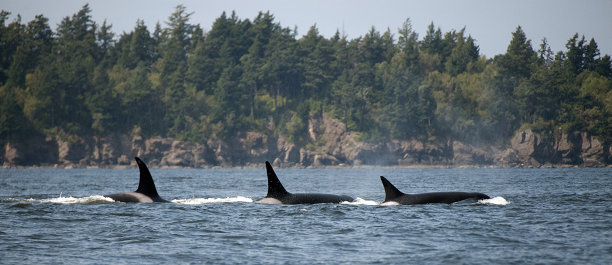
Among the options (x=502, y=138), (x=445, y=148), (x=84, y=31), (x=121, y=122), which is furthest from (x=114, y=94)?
(x=502, y=138)

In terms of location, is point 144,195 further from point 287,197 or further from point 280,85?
point 280,85

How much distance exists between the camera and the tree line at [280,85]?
144125mm

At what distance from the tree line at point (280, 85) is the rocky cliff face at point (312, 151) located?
231cm

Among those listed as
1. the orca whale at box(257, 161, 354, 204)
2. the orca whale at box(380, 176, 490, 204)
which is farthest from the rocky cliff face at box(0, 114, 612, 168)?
the orca whale at box(257, 161, 354, 204)

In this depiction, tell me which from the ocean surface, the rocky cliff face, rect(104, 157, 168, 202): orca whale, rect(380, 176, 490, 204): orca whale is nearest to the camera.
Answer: the ocean surface

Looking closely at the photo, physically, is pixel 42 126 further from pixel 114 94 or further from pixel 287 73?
pixel 287 73

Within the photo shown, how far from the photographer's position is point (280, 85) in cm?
16900

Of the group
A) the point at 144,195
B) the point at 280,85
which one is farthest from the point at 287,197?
the point at 280,85

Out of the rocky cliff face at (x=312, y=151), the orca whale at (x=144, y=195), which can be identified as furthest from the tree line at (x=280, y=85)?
the orca whale at (x=144, y=195)

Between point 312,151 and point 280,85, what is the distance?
2597 centimetres

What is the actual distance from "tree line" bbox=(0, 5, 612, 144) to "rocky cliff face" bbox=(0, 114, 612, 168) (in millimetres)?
2310

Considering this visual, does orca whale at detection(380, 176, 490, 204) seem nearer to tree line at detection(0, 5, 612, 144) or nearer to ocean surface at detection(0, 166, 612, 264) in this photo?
ocean surface at detection(0, 166, 612, 264)

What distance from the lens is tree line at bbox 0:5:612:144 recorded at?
144 m

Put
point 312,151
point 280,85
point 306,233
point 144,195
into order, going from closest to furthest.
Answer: point 306,233
point 144,195
point 312,151
point 280,85
